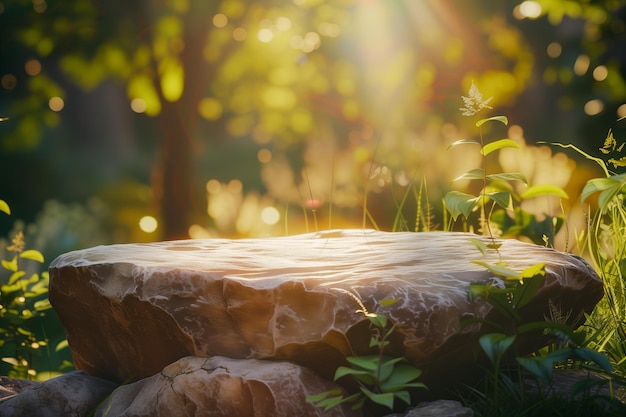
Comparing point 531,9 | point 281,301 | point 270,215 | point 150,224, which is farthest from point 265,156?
point 281,301

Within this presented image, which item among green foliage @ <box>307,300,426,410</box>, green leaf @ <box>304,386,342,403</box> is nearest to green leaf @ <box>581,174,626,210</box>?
green foliage @ <box>307,300,426,410</box>

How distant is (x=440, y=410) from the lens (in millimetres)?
1894

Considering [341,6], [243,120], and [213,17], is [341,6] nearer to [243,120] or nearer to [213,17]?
[213,17]

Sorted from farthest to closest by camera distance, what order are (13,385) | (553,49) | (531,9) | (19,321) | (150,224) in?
(553,49), (150,224), (531,9), (19,321), (13,385)

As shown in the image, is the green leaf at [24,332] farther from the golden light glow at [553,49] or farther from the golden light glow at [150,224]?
the golden light glow at [553,49]

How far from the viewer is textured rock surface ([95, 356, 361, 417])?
1.93 meters

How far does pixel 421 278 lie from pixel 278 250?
31.0 inches

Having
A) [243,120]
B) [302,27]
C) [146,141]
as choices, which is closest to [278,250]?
[302,27]

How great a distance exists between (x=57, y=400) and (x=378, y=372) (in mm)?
1248

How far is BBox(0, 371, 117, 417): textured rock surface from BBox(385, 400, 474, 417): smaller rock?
114cm

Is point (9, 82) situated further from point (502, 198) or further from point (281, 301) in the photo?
point (502, 198)

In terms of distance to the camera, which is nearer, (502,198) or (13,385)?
(502,198)

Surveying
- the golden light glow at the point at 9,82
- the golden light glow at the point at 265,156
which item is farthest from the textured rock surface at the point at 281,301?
the golden light glow at the point at 265,156

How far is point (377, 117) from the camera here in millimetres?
8164
